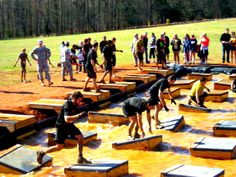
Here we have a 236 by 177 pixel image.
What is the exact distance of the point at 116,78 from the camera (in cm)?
1931

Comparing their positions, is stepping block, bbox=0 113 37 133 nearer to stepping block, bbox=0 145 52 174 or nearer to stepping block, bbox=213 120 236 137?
stepping block, bbox=0 145 52 174

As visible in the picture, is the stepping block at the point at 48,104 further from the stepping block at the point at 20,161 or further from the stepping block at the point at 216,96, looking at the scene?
the stepping block at the point at 216,96

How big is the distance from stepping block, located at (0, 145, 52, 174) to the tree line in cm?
6807

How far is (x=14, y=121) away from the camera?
1217cm

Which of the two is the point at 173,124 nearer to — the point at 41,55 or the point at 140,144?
the point at 140,144

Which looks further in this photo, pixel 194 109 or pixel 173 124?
pixel 194 109

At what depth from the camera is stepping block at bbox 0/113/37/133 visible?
473 inches

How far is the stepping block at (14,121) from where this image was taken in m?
12.0

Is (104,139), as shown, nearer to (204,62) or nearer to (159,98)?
(159,98)

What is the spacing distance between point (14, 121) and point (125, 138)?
2.95 meters


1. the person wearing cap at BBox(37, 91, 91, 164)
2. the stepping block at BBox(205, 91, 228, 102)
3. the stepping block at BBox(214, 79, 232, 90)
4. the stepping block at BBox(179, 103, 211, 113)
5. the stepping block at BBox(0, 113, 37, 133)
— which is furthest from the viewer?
the stepping block at BBox(214, 79, 232, 90)

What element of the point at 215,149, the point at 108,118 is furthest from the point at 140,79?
the point at 215,149

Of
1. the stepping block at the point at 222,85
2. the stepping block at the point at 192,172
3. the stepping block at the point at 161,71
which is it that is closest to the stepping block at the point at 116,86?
the stepping block at the point at 222,85

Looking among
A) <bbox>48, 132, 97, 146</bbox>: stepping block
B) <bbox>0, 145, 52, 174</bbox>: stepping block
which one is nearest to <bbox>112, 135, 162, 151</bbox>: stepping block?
<bbox>48, 132, 97, 146</bbox>: stepping block
